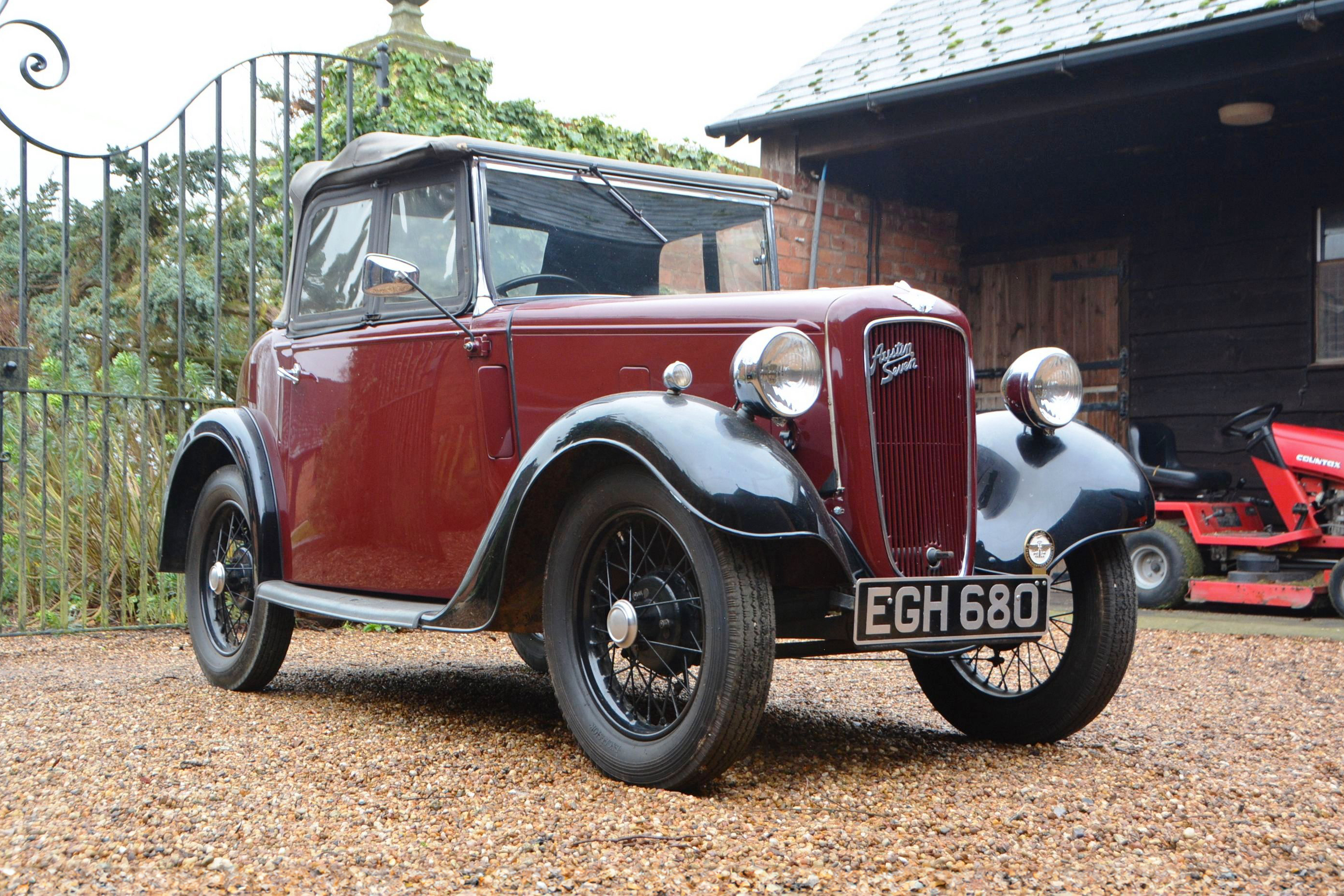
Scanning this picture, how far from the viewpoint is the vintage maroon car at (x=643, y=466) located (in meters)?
2.82

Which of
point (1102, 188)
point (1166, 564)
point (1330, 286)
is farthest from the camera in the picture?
point (1102, 188)

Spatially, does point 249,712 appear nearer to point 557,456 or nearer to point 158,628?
point 557,456

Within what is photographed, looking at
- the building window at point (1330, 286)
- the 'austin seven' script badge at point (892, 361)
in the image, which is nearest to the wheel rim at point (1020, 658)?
the 'austin seven' script badge at point (892, 361)

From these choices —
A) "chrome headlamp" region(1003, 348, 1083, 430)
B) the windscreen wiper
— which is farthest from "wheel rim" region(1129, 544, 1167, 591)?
the windscreen wiper

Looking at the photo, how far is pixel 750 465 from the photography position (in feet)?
8.91

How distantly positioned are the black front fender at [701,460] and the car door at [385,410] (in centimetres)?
60

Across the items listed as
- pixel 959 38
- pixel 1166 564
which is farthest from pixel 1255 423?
pixel 959 38

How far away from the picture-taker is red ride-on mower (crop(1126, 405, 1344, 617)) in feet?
23.4

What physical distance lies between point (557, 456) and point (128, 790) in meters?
1.22

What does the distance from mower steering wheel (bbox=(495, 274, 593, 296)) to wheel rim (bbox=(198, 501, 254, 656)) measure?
145 centimetres

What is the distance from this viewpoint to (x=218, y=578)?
15.1ft

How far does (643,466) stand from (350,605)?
137 cm

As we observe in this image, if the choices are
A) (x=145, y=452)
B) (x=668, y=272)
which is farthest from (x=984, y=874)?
(x=145, y=452)

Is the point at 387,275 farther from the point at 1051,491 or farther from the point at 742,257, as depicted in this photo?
the point at 1051,491
